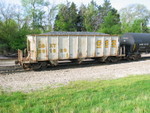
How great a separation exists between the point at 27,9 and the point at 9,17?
13.0 meters

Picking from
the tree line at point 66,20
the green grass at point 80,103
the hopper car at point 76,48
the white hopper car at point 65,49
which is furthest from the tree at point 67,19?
the green grass at point 80,103

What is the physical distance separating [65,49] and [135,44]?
9231mm

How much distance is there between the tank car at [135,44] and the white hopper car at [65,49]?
2.35 metres

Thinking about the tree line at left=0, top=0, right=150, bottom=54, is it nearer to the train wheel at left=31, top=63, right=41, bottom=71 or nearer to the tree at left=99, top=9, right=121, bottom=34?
the tree at left=99, top=9, right=121, bottom=34

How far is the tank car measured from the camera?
20328 mm

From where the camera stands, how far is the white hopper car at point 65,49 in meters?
14.3

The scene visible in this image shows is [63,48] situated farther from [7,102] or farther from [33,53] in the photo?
[7,102]

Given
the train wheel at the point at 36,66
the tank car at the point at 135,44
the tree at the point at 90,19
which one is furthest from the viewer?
the tree at the point at 90,19

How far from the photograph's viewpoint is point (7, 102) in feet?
20.5

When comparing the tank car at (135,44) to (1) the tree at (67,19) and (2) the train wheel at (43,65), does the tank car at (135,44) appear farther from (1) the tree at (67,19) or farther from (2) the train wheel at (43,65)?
(1) the tree at (67,19)

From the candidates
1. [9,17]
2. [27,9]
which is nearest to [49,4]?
[27,9]

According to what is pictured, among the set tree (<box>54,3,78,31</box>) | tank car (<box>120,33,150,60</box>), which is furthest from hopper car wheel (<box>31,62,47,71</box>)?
tree (<box>54,3,78,31</box>)

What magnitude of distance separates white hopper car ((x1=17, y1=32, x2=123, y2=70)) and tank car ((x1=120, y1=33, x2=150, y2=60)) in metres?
2.35

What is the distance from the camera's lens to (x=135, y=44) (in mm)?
20188
